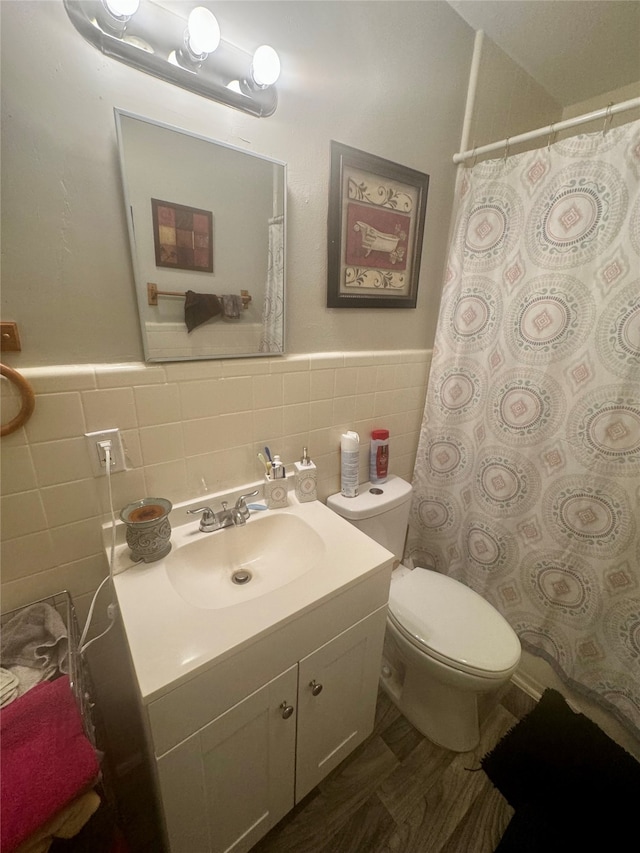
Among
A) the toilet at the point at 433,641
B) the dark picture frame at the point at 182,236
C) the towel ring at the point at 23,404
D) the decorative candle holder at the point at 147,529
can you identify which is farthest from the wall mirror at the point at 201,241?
the toilet at the point at 433,641

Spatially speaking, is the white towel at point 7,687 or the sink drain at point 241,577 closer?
the white towel at point 7,687

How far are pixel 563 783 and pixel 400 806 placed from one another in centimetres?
55

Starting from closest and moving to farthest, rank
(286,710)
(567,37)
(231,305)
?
1. (286,710)
2. (231,305)
3. (567,37)

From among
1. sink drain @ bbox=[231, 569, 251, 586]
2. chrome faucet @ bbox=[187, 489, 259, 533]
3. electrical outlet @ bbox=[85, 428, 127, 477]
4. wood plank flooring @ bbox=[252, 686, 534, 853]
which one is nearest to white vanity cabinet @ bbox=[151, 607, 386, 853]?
wood plank flooring @ bbox=[252, 686, 534, 853]

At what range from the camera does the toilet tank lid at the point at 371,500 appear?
115 centimetres

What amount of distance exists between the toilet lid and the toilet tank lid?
0.31 m

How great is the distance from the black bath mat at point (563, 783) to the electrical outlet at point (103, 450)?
1.50m

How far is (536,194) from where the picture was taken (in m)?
1.04

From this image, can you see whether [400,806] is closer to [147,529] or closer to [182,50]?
[147,529]

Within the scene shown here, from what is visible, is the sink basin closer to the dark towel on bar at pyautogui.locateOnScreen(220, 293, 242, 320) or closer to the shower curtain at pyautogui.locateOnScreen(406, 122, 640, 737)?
the dark towel on bar at pyautogui.locateOnScreen(220, 293, 242, 320)

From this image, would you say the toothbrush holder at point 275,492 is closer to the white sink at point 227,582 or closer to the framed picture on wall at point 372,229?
the white sink at point 227,582

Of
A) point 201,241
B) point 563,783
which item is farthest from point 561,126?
point 563,783

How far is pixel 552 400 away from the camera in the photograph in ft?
3.58

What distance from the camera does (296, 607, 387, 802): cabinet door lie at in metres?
0.81
